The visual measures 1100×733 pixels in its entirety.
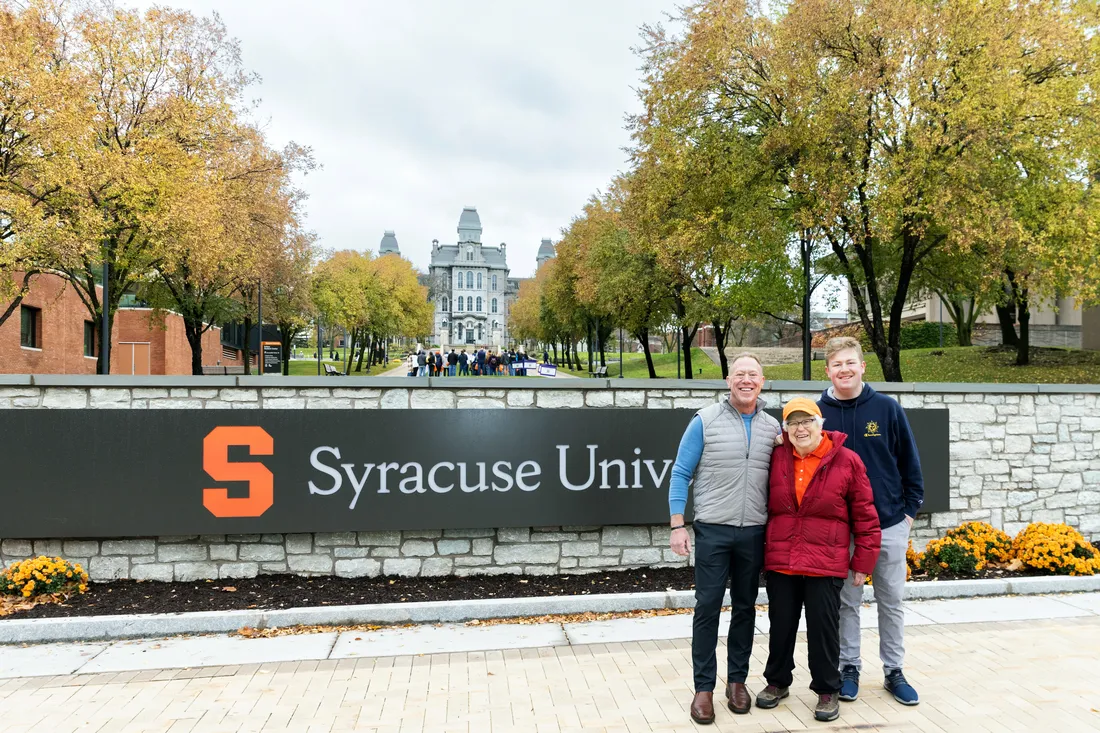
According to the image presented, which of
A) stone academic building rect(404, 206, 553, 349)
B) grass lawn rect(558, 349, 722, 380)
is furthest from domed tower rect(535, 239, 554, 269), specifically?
grass lawn rect(558, 349, 722, 380)

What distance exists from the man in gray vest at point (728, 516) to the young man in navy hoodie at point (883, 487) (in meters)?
0.57

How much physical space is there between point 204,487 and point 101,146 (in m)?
16.0

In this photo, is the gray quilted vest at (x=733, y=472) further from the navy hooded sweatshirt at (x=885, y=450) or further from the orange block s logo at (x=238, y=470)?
the orange block s logo at (x=238, y=470)

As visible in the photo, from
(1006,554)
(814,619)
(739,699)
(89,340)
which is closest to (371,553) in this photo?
(739,699)

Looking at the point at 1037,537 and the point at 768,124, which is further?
the point at 768,124

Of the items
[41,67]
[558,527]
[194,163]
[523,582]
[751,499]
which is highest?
[41,67]

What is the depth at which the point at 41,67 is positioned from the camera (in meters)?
16.1

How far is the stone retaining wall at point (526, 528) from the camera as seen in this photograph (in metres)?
6.29

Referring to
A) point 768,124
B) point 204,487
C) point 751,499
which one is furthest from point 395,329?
point 751,499

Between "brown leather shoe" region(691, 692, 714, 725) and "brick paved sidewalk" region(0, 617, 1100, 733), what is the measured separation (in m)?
0.05

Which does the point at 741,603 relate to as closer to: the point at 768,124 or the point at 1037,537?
the point at 1037,537

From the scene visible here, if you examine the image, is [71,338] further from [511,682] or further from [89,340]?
[511,682]

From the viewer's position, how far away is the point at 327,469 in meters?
6.41

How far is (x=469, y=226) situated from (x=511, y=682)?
143 m
